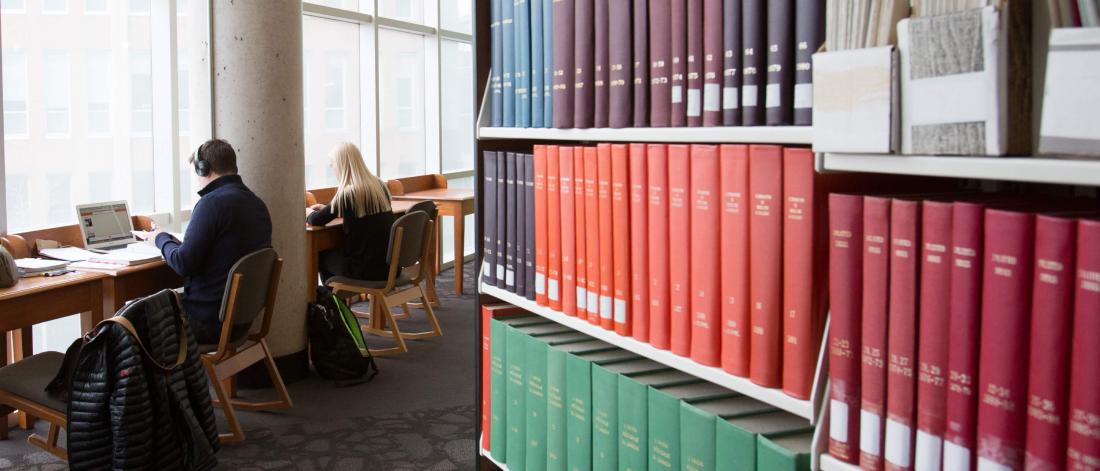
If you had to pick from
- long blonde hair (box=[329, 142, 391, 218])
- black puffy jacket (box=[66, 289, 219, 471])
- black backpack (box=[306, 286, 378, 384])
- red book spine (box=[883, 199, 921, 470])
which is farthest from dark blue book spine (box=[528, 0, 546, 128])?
long blonde hair (box=[329, 142, 391, 218])

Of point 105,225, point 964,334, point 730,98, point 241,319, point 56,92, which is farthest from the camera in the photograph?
point 56,92

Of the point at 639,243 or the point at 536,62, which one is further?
the point at 536,62

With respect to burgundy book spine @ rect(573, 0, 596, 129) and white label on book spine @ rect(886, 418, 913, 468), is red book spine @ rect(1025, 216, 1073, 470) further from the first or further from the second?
burgundy book spine @ rect(573, 0, 596, 129)

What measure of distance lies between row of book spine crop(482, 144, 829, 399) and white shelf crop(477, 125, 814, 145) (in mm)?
16

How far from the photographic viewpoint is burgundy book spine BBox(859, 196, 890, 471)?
1055 mm

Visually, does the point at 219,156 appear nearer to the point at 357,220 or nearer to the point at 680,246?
the point at 357,220

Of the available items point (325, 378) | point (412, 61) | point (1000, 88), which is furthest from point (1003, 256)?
point (412, 61)

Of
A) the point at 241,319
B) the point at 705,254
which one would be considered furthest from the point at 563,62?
the point at 241,319

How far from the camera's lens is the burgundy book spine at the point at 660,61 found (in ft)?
4.59

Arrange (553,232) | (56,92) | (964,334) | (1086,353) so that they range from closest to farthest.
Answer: (1086,353) → (964,334) → (553,232) → (56,92)

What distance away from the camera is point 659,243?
57.4 inches

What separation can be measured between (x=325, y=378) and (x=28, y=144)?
1881 mm

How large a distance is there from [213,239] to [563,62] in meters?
2.62

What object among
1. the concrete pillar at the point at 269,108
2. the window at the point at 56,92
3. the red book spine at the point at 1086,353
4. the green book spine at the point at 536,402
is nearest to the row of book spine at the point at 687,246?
the green book spine at the point at 536,402
